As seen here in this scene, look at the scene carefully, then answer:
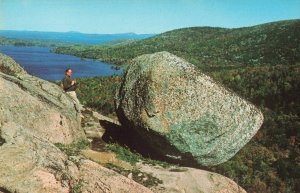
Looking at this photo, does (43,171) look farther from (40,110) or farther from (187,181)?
(187,181)

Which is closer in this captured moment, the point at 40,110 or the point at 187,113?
the point at 40,110

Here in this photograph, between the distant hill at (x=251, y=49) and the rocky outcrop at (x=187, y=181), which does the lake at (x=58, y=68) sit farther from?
the rocky outcrop at (x=187, y=181)

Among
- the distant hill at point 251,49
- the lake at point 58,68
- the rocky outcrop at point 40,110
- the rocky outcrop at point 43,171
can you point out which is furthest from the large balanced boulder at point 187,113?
the distant hill at point 251,49

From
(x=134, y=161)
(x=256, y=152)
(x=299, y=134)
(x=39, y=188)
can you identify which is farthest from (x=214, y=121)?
(x=299, y=134)

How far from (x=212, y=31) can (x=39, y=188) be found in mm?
194848

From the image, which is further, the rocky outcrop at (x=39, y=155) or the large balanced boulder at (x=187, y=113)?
the large balanced boulder at (x=187, y=113)

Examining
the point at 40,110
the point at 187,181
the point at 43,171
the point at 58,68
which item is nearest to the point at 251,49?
the point at 58,68

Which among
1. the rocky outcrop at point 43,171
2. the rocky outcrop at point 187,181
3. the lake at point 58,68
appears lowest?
the lake at point 58,68

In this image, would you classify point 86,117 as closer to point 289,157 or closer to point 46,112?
point 46,112

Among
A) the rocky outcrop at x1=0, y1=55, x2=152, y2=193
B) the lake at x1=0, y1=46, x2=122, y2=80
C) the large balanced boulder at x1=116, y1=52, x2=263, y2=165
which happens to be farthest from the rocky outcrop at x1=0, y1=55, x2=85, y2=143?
the lake at x1=0, y1=46, x2=122, y2=80

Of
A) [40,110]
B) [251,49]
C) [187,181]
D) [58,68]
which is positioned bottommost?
[58,68]

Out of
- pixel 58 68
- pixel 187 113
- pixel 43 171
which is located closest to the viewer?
pixel 43 171

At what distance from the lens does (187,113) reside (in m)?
15.1

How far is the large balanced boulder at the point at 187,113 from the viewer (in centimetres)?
1511
